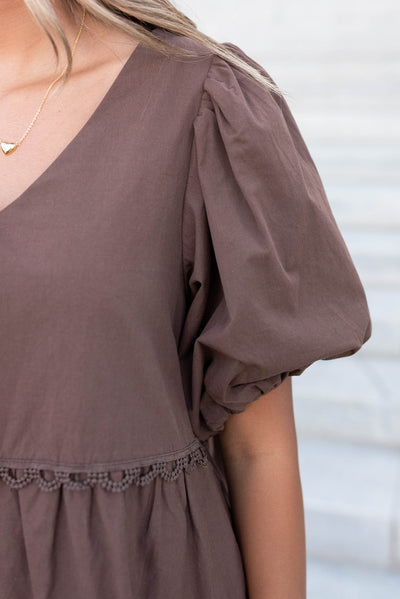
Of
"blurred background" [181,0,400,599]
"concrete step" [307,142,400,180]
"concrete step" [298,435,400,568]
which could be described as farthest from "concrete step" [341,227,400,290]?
"concrete step" [298,435,400,568]

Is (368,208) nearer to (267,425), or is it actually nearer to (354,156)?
(354,156)

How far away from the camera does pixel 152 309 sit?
2.70 ft

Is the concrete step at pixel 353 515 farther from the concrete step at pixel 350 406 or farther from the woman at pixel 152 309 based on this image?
the woman at pixel 152 309

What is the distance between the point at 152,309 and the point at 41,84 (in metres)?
0.33

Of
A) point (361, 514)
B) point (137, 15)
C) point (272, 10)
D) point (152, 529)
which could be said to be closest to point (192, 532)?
point (152, 529)

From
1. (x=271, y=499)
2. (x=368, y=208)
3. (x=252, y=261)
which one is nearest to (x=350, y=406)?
(x=368, y=208)

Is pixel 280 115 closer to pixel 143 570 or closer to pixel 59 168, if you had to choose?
pixel 59 168

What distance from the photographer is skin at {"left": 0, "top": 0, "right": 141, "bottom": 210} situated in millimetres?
885

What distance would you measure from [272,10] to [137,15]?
4327 millimetres

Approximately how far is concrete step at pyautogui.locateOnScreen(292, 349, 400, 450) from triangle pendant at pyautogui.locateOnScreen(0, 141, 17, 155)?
6.11 feet

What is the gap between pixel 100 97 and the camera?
908 mm

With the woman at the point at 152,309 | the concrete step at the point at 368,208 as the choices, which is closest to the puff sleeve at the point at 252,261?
the woman at the point at 152,309

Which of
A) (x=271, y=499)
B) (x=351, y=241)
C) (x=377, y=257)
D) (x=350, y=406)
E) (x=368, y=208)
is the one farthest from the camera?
(x=368, y=208)

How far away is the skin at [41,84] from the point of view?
2.90 feet
